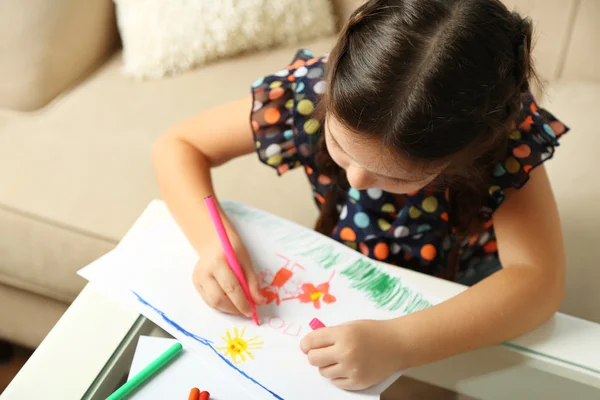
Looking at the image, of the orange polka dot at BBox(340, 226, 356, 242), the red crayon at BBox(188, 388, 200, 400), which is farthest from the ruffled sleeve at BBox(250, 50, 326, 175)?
the red crayon at BBox(188, 388, 200, 400)

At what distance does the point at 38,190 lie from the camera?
900 mm

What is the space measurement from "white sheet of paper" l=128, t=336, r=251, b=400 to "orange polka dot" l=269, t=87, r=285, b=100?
313 millimetres

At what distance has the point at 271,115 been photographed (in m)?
0.72

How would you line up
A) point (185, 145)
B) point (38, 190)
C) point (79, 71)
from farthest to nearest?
point (79, 71) → point (38, 190) → point (185, 145)

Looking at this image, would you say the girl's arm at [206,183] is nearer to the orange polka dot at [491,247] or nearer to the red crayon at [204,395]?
the red crayon at [204,395]

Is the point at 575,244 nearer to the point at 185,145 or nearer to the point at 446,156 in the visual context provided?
the point at 446,156

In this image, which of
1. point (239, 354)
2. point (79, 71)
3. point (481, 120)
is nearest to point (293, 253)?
point (239, 354)

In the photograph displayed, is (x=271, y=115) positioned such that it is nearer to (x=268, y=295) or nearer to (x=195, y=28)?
(x=268, y=295)

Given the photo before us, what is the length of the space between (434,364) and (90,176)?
596 mm

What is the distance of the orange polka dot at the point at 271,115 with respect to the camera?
721 mm

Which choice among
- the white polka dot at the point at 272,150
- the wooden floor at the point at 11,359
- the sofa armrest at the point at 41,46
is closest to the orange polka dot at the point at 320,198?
the white polka dot at the point at 272,150

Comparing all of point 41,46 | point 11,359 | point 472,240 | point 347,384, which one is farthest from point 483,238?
point 11,359

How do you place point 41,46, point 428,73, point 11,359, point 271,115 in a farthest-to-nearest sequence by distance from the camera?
point 11,359, point 41,46, point 271,115, point 428,73

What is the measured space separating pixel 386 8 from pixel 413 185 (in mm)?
169
